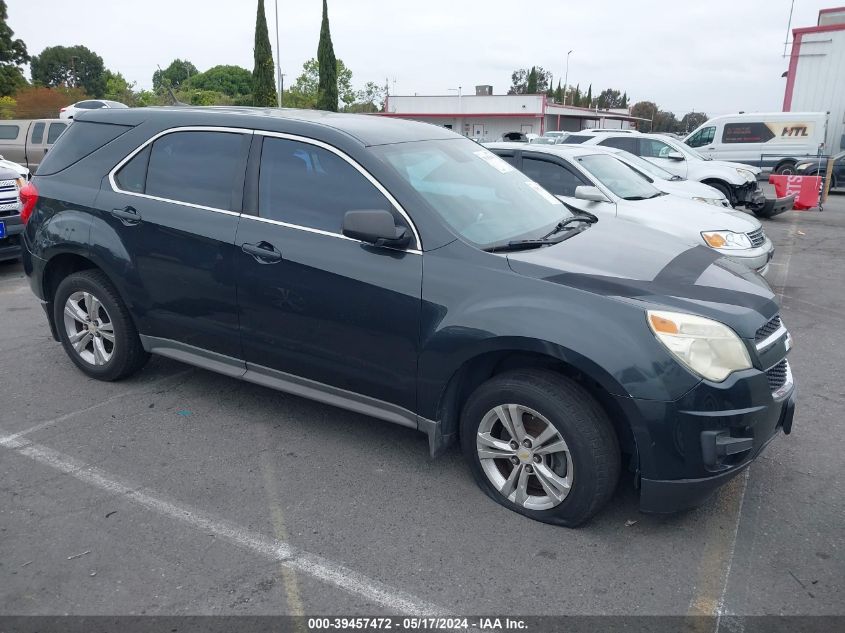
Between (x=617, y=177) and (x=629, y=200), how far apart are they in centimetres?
60

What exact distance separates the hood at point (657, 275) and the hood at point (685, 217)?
10.7 feet

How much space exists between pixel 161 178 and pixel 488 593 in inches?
121

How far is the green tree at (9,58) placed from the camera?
1885 inches

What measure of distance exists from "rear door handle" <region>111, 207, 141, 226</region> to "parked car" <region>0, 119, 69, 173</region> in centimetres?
1415

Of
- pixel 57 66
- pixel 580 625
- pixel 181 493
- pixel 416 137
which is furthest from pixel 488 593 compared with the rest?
pixel 57 66

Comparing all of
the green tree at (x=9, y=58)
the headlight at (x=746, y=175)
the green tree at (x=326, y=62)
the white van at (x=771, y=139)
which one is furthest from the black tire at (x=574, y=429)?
the green tree at (x=9, y=58)

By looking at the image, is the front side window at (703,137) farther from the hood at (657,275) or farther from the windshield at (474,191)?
the hood at (657,275)

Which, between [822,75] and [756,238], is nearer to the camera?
[756,238]

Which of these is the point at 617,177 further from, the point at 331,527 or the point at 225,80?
the point at 225,80

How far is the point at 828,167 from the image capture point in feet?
58.9

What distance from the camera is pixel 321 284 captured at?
3553mm

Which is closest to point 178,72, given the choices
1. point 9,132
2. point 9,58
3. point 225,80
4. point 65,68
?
point 225,80

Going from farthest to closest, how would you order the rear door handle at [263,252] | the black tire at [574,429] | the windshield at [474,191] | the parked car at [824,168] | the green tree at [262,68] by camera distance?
the green tree at [262,68] < the parked car at [824,168] < the rear door handle at [263,252] < the windshield at [474,191] < the black tire at [574,429]

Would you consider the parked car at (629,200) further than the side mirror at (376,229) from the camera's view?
Yes
